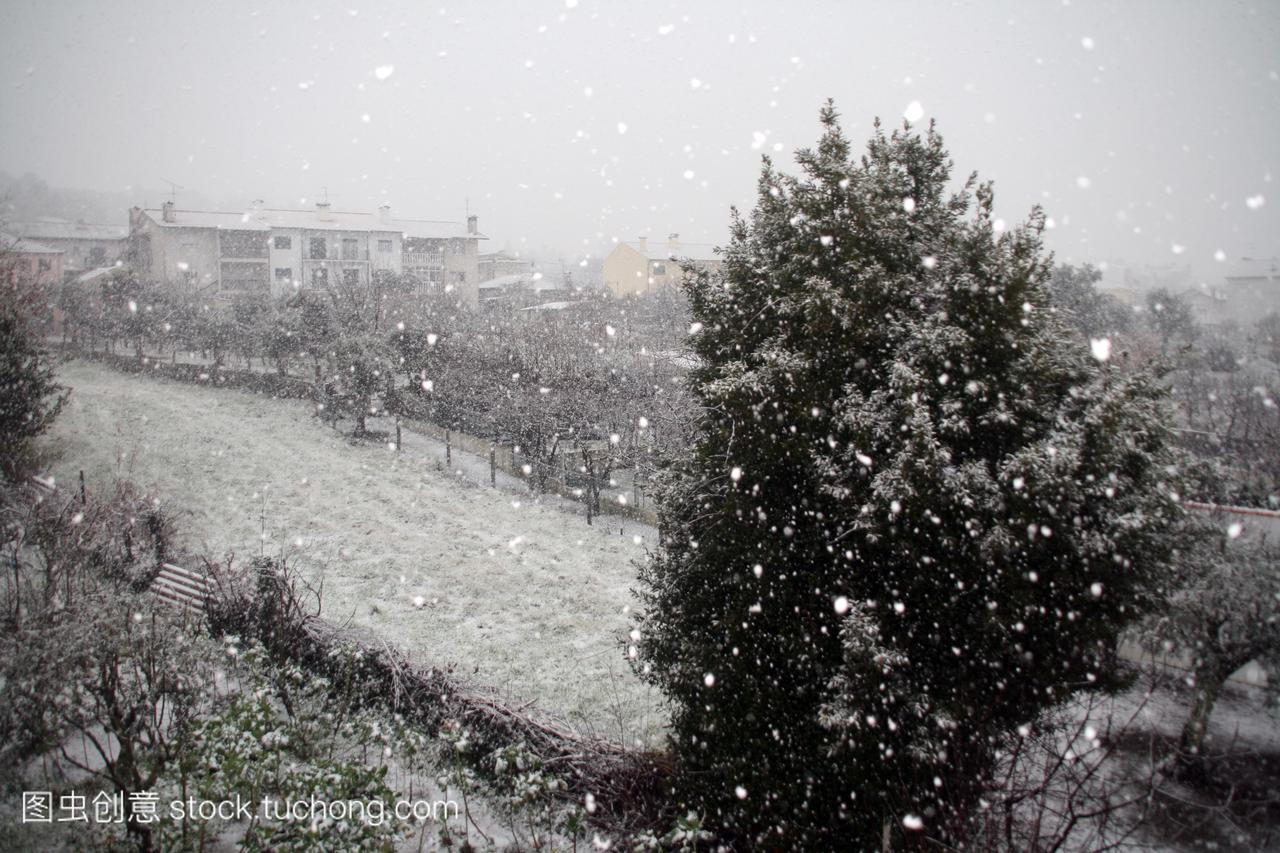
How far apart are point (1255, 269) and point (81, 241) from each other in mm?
90725

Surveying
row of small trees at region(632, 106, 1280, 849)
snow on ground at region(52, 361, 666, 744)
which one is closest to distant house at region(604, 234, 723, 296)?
snow on ground at region(52, 361, 666, 744)

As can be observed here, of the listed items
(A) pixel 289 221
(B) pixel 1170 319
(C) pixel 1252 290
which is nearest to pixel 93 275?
(A) pixel 289 221

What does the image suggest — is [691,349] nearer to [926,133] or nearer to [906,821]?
[926,133]

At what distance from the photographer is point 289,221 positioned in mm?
45750

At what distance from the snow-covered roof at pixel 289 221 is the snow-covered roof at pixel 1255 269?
62.8 m

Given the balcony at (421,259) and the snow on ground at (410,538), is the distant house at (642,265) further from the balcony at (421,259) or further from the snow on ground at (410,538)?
the snow on ground at (410,538)

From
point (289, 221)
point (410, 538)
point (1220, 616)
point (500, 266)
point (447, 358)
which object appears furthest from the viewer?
point (500, 266)

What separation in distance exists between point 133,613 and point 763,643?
654cm

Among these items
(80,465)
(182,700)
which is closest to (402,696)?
(182,700)

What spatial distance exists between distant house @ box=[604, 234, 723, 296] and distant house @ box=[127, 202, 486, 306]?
39.8 ft

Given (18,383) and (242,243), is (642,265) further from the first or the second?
(18,383)

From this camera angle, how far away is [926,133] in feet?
26.0

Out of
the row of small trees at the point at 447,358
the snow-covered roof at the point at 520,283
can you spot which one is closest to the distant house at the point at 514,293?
the snow-covered roof at the point at 520,283

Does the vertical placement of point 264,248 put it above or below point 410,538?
above
